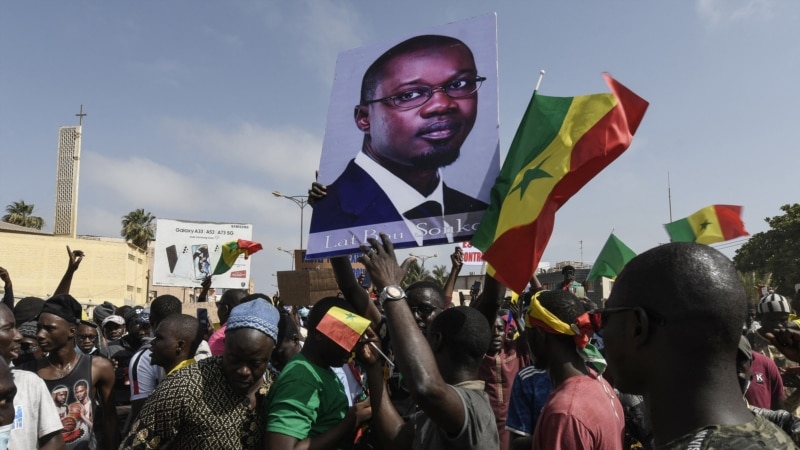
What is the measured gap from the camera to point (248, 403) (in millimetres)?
3105

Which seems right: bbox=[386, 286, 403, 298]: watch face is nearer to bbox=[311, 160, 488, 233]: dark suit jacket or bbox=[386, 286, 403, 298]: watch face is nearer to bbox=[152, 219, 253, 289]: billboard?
bbox=[311, 160, 488, 233]: dark suit jacket

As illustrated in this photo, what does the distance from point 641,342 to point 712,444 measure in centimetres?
29

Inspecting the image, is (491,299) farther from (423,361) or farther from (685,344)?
(685,344)

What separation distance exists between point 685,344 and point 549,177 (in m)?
2.33

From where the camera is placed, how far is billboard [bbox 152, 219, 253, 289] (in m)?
24.3

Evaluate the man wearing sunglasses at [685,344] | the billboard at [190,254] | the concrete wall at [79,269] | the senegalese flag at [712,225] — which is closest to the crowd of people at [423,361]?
the man wearing sunglasses at [685,344]

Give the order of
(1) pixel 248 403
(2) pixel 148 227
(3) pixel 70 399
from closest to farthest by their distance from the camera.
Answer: (1) pixel 248 403, (3) pixel 70 399, (2) pixel 148 227

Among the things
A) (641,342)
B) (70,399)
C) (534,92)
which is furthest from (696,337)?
(70,399)

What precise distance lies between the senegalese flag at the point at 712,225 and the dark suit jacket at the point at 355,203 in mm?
3980

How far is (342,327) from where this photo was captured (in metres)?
3.06

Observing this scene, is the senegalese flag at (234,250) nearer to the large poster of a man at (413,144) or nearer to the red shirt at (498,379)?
the red shirt at (498,379)

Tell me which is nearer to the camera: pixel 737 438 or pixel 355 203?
pixel 737 438

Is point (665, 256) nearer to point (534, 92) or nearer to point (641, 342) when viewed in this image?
point (641, 342)

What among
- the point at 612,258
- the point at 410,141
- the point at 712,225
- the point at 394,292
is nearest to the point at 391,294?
the point at 394,292
